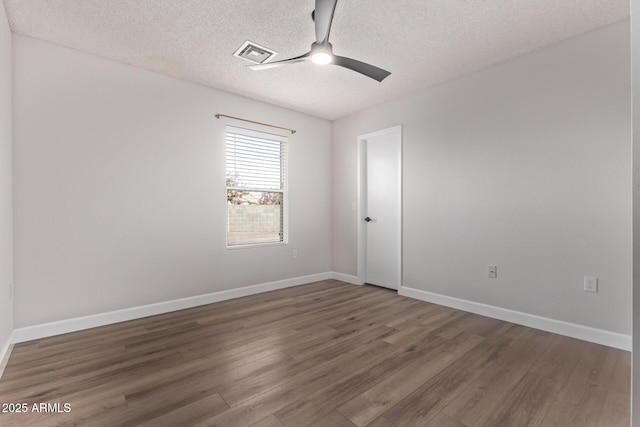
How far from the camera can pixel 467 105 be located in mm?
3354

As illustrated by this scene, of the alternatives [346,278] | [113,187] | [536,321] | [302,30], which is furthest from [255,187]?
[536,321]

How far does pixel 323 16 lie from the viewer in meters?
1.98

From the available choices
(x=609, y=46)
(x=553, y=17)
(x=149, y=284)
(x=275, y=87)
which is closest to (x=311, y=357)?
(x=149, y=284)

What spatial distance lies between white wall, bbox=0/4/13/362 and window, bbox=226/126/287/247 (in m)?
1.95

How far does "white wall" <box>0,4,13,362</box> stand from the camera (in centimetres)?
222

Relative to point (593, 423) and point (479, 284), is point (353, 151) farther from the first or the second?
point (593, 423)

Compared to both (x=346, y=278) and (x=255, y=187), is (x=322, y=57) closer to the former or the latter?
(x=255, y=187)

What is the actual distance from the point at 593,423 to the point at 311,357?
1634 mm

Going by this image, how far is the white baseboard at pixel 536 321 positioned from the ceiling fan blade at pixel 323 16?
2.97 metres

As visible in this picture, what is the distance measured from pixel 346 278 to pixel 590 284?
2893 millimetres

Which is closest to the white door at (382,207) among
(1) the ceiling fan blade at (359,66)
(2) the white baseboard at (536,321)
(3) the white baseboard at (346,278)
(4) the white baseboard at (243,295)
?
(3) the white baseboard at (346,278)

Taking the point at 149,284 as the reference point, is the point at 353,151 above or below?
above

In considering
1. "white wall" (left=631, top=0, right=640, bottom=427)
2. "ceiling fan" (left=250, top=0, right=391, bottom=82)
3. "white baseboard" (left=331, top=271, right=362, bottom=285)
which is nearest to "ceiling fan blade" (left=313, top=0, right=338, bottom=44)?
"ceiling fan" (left=250, top=0, right=391, bottom=82)

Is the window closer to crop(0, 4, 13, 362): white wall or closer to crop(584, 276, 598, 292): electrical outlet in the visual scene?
crop(0, 4, 13, 362): white wall
